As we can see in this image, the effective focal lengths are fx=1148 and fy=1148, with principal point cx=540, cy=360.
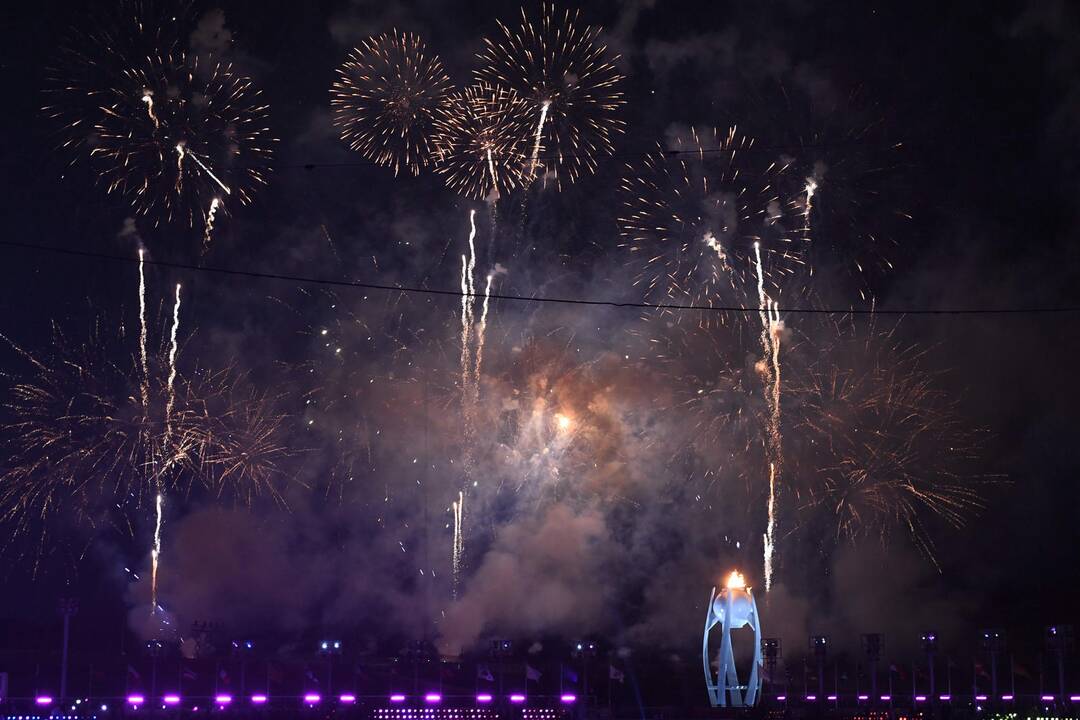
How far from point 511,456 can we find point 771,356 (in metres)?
10.9

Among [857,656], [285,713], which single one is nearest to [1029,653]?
[857,656]

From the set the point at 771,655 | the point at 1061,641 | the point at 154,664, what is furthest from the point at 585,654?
the point at 1061,641

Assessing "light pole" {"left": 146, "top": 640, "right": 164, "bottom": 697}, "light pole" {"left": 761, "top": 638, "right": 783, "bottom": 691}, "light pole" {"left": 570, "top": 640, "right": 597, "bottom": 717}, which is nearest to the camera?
"light pole" {"left": 146, "top": 640, "right": 164, "bottom": 697}

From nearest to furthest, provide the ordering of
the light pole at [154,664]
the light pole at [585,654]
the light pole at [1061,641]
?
1. the light pole at [154,664]
2. the light pole at [1061,641]
3. the light pole at [585,654]

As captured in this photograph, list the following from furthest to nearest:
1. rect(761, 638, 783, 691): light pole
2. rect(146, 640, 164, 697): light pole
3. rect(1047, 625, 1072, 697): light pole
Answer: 1. rect(1047, 625, 1072, 697): light pole
2. rect(761, 638, 783, 691): light pole
3. rect(146, 640, 164, 697): light pole

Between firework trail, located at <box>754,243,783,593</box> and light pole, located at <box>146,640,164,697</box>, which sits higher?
firework trail, located at <box>754,243,783,593</box>

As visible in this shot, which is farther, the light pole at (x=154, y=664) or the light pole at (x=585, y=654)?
the light pole at (x=585, y=654)

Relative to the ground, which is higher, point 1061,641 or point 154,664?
point 1061,641

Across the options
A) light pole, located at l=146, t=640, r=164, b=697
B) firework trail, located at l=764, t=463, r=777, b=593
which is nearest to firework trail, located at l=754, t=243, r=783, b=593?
firework trail, located at l=764, t=463, r=777, b=593

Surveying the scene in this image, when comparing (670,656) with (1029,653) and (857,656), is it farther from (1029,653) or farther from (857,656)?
(1029,653)

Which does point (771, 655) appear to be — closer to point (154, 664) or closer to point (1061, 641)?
point (1061, 641)

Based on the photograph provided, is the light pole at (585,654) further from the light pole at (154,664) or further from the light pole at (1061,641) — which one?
the light pole at (1061,641)

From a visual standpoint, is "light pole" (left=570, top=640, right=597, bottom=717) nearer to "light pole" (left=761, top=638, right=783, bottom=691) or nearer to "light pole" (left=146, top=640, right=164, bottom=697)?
"light pole" (left=761, top=638, right=783, bottom=691)

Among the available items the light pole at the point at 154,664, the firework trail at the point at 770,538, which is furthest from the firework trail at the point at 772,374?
the light pole at the point at 154,664
